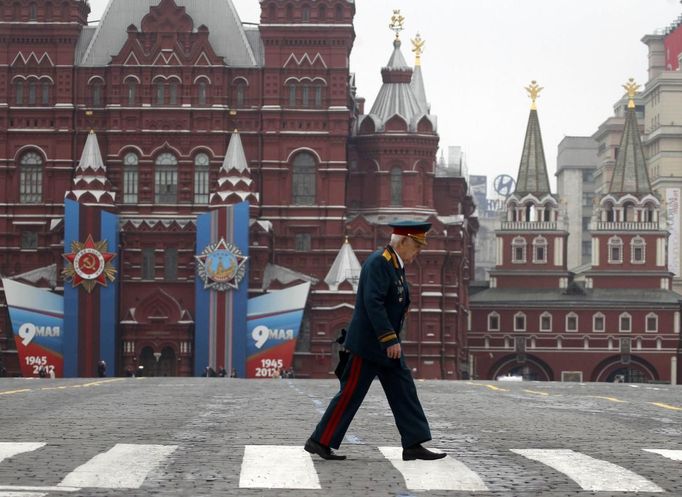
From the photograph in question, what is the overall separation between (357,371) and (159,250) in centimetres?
8083

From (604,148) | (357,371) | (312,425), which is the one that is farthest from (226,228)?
(604,148)

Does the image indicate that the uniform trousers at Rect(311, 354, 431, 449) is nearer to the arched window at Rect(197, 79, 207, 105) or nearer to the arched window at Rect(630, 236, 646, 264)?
the arched window at Rect(197, 79, 207, 105)

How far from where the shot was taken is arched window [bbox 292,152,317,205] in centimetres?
9856

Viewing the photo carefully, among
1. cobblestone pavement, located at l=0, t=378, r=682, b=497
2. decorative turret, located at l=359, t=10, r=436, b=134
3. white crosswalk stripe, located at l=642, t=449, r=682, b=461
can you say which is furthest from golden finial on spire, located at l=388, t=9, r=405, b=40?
white crosswalk stripe, located at l=642, t=449, r=682, b=461

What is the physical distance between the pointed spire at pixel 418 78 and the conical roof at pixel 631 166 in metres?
29.9

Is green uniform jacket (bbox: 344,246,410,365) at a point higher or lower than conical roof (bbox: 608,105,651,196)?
lower

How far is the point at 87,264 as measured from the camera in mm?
92688

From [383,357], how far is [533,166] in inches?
5055

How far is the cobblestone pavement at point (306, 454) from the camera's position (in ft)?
44.9

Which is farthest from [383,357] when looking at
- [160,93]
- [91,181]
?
[160,93]

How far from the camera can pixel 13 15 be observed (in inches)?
3868

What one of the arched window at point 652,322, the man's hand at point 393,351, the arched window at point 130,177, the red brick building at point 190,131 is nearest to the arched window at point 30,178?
the red brick building at point 190,131

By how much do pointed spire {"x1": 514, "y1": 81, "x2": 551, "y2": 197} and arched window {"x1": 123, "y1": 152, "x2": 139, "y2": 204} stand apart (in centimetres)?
5002

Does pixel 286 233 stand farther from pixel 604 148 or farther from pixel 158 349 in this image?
pixel 604 148
